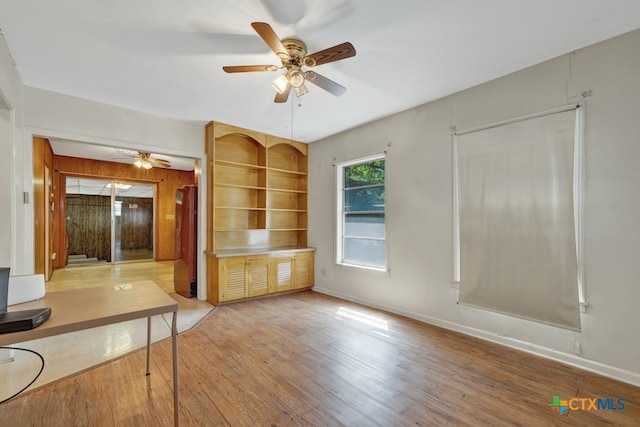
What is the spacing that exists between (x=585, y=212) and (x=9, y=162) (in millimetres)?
5091

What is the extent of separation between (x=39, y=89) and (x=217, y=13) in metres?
2.66

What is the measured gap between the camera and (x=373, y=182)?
14.1 ft

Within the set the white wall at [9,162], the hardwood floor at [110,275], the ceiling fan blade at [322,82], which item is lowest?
the hardwood floor at [110,275]

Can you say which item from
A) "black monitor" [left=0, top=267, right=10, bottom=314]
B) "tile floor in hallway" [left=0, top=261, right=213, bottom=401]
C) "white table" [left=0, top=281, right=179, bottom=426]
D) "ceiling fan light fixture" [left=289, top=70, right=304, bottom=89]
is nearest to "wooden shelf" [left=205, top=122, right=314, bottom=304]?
"tile floor in hallway" [left=0, top=261, right=213, bottom=401]

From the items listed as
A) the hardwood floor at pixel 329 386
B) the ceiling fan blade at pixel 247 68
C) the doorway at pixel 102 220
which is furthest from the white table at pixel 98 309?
the doorway at pixel 102 220

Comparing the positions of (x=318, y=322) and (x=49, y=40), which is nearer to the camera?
(x=49, y=40)

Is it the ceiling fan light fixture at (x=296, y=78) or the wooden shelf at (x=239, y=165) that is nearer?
the ceiling fan light fixture at (x=296, y=78)

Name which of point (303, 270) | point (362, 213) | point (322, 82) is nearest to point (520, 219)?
point (362, 213)

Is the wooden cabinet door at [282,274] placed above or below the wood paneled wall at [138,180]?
below

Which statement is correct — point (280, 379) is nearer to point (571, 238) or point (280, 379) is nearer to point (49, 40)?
point (571, 238)

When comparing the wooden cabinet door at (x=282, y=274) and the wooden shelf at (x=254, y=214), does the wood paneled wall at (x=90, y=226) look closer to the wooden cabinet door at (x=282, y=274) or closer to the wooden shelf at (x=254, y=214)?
the wooden shelf at (x=254, y=214)

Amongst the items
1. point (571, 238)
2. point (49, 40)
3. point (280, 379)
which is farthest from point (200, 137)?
point (571, 238)

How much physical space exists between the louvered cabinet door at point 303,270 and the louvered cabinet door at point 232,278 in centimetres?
95

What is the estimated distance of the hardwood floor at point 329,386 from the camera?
181cm
